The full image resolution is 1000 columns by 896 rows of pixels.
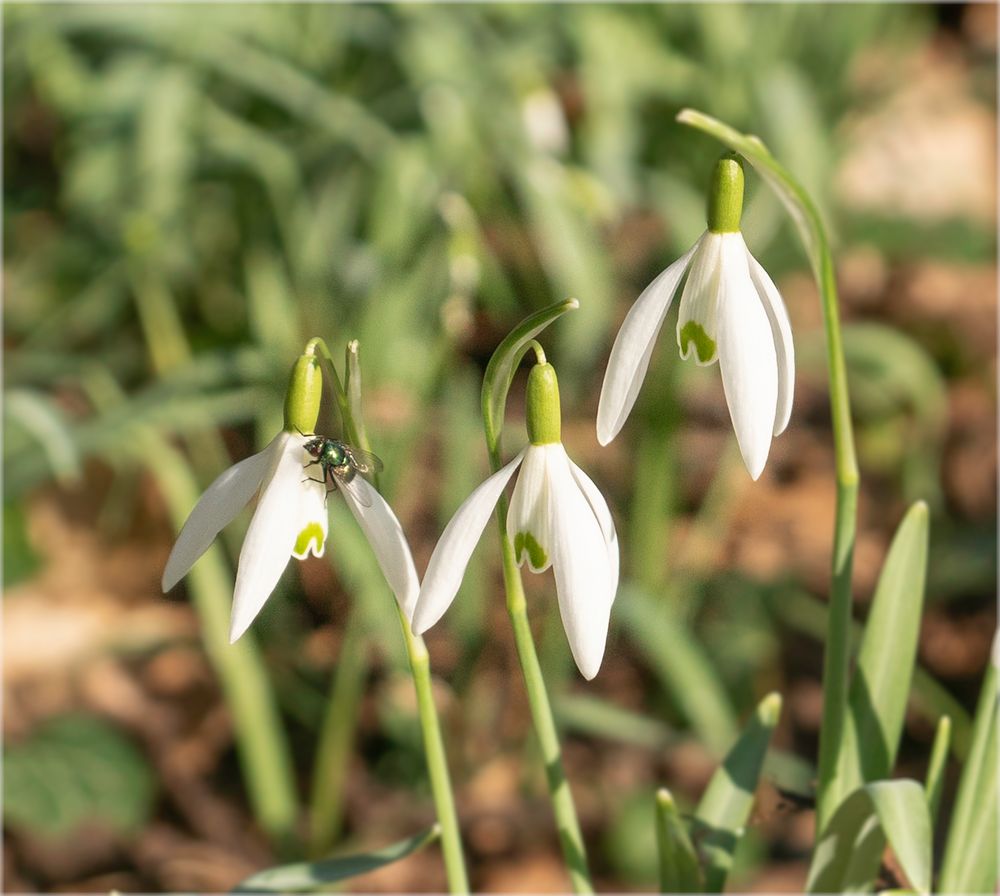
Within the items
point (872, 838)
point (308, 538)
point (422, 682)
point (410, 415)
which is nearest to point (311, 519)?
point (308, 538)

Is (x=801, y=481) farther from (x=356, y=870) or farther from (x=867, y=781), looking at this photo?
Answer: (x=356, y=870)

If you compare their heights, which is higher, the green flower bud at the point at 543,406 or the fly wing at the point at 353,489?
the green flower bud at the point at 543,406

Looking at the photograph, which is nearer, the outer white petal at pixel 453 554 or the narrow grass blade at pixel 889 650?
the outer white petal at pixel 453 554

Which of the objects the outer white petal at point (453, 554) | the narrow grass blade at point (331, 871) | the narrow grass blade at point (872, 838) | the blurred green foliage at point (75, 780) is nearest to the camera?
the outer white petal at point (453, 554)

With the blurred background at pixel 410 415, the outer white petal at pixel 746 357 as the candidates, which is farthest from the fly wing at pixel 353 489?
the blurred background at pixel 410 415

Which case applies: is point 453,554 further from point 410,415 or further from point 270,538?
point 410,415

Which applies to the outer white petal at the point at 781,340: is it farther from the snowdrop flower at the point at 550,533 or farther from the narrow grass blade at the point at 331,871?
the narrow grass blade at the point at 331,871
